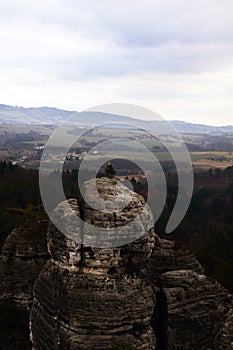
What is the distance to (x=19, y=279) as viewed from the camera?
2603 centimetres

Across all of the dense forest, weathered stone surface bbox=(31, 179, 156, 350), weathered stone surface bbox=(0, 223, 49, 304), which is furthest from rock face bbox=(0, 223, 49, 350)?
the dense forest

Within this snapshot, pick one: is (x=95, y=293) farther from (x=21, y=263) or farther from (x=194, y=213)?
(x=194, y=213)

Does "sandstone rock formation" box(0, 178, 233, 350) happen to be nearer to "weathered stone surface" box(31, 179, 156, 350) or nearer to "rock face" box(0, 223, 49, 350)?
"weathered stone surface" box(31, 179, 156, 350)

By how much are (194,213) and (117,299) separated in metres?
68.3

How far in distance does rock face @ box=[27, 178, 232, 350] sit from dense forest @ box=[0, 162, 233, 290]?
8.67 metres

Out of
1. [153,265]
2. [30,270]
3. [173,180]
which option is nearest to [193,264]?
[153,265]

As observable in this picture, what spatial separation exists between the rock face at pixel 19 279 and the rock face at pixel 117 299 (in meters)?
5.11

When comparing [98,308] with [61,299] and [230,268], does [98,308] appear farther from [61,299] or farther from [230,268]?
[230,268]

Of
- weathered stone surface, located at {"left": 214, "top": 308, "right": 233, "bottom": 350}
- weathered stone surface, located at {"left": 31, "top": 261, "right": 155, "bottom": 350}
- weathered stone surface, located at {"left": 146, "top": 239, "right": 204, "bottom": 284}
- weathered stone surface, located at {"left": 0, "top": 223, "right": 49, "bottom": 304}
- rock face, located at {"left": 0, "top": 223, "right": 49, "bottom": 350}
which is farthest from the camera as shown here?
weathered stone surface, located at {"left": 0, "top": 223, "right": 49, "bottom": 304}

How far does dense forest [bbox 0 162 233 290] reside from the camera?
39094mm

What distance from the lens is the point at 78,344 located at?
17.3m

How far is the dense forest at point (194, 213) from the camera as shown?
3909cm

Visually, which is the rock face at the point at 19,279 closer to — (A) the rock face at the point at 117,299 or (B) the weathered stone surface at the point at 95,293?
(A) the rock face at the point at 117,299

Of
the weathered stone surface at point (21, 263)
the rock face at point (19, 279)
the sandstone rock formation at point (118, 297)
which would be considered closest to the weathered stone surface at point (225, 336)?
the sandstone rock formation at point (118, 297)
